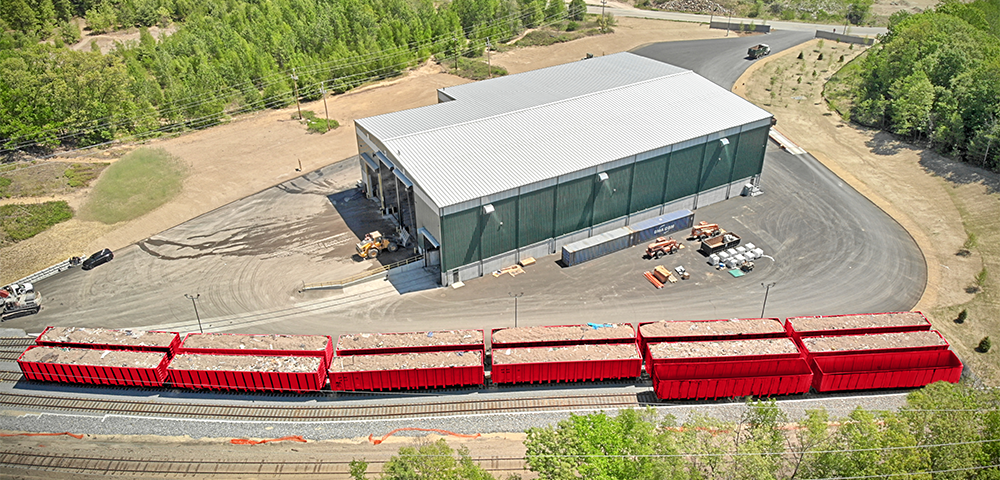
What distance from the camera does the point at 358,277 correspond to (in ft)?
211

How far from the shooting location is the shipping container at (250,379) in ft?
162

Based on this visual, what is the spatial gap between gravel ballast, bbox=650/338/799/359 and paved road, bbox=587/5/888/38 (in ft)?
358

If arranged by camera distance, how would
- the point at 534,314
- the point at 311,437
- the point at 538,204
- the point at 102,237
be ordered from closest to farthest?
the point at 311,437
the point at 534,314
the point at 538,204
the point at 102,237

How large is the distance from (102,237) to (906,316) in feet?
262

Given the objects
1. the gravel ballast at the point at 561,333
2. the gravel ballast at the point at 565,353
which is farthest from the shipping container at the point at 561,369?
the gravel ballast at the point at 561,333

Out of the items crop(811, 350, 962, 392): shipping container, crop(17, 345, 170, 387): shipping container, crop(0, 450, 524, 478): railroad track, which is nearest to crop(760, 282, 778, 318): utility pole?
crop(811, 350, 962, 392): shipping container

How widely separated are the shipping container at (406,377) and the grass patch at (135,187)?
137 ft

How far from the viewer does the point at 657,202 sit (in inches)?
2852

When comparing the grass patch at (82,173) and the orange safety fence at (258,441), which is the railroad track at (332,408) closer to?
the orange safety fence at (258,441)

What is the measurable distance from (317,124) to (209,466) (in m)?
61.6

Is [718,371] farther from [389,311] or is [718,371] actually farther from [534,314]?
[389,311]

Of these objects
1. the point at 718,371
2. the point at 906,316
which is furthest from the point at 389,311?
the point at 906,316

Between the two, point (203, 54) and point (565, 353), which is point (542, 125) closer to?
point (565, 353)

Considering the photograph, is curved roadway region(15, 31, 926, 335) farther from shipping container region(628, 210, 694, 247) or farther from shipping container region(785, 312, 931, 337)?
shipping container region(785, 312, 931, 337)
